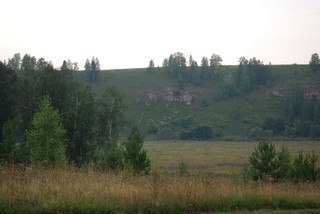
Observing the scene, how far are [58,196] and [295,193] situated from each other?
28.5 ft

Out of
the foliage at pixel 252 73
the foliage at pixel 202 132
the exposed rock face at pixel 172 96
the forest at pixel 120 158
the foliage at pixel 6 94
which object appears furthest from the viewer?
the foliage at pixel 252 73

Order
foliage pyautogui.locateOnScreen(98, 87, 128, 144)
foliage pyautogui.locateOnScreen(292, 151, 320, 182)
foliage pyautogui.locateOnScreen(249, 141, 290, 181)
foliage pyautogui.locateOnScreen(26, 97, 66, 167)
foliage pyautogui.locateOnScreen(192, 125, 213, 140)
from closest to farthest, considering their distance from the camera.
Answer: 1. foliage pyautogui.locateOnScreen(292, 151, 320, 182)
2. foliage pyautogui.locateOnScreen(249, 141, 290, 181)
3. foliage pyautogui.locateOnScreen(26, 97, 66, 167)
4. foliage pyautogui.locateOnScreen(98, 87, 128, 144)
5. foliage pyautogui.locateOnScreen(192, 125, 213, 140)

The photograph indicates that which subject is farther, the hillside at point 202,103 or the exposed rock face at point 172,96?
the exposed rock face at point 172,96

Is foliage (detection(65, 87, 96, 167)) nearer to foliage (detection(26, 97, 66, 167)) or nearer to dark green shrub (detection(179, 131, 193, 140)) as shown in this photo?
foliage (detection(26, 97, 66, 167))

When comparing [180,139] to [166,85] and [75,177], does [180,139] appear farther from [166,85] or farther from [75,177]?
[75,177]

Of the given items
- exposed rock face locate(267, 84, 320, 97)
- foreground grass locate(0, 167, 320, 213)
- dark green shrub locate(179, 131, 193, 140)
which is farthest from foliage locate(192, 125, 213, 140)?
foreground grass locate(0, 167, 320, 213)

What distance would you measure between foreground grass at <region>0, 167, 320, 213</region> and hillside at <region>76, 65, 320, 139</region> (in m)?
130

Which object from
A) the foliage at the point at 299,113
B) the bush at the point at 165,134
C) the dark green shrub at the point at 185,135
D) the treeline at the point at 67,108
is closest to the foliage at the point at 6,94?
the treeline at the point at 67,108

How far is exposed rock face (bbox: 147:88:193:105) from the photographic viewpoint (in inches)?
7234

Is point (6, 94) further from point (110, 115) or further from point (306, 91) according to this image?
point (306, 91)

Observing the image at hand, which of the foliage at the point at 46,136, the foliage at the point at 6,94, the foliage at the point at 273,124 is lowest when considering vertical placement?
the foliage at the point at 273,124

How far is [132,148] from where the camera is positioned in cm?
2342

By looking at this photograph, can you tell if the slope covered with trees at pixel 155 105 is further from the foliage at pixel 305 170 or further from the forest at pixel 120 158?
the foliage at pixel 305 170

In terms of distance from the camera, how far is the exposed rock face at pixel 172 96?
603 ft
